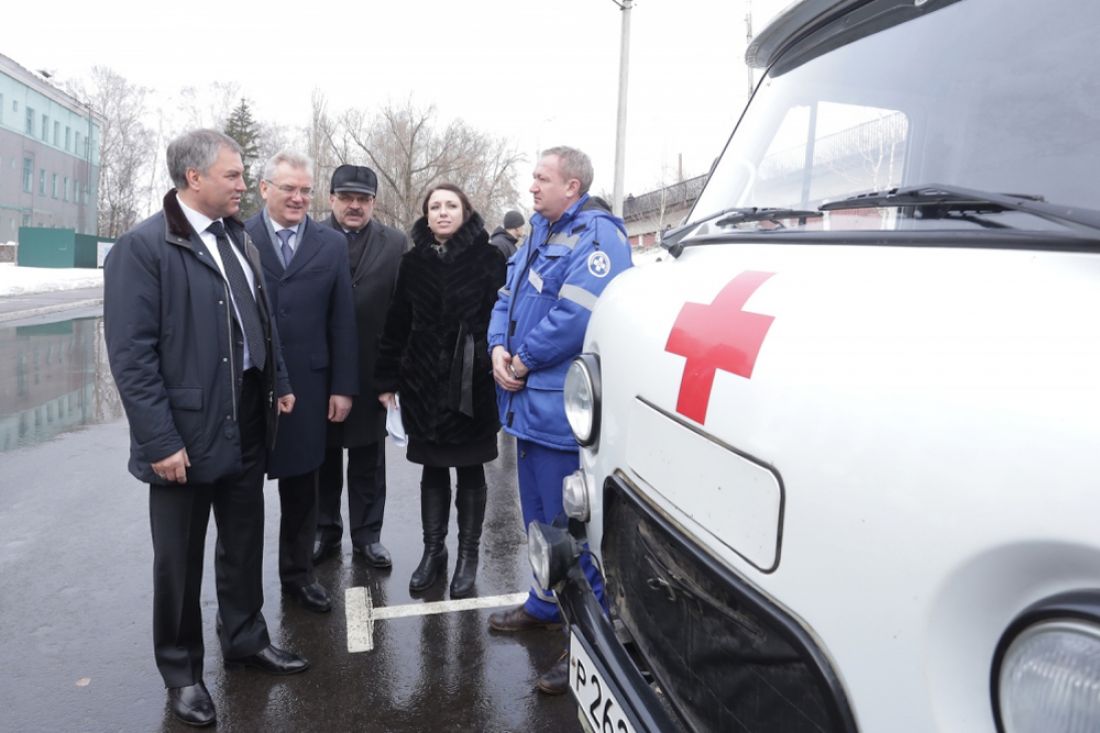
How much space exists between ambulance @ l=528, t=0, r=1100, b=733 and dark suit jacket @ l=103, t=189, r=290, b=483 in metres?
1.35

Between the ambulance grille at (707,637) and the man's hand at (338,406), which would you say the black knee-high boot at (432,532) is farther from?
the ambulance grille at (707,637)

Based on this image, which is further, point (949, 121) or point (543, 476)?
point (543, 476)

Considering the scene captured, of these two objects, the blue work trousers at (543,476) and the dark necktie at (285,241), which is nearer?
the blue work trousers at (543,476)

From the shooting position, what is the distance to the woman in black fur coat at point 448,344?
12.2ft

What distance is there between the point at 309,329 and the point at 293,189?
67 cm

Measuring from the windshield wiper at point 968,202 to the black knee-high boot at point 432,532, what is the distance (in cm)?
279

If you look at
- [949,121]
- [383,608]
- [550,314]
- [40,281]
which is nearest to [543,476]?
[550,314]

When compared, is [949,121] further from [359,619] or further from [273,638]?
[273,638]

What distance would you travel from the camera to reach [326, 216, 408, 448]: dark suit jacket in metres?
4.23

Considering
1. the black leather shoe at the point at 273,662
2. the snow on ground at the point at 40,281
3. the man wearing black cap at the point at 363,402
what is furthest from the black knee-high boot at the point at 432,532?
the snow on ground at the point at 40,281

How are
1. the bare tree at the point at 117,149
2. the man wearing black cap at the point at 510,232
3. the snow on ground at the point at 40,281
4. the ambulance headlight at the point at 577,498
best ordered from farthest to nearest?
the bare tree at the point at 117,149 < the snow on ground at the point at 40,281 < the man wearing black cap at the point at 510,232 < the ambulance headlight at the point at 577,498

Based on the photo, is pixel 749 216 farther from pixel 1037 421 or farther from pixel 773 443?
pixel 1037 421

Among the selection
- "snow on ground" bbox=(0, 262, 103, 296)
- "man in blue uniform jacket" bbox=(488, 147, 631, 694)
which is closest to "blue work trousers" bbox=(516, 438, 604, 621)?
"man in blue uniform jacket" bbox=(488, 147, 631, 694)

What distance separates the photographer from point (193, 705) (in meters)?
2.81
